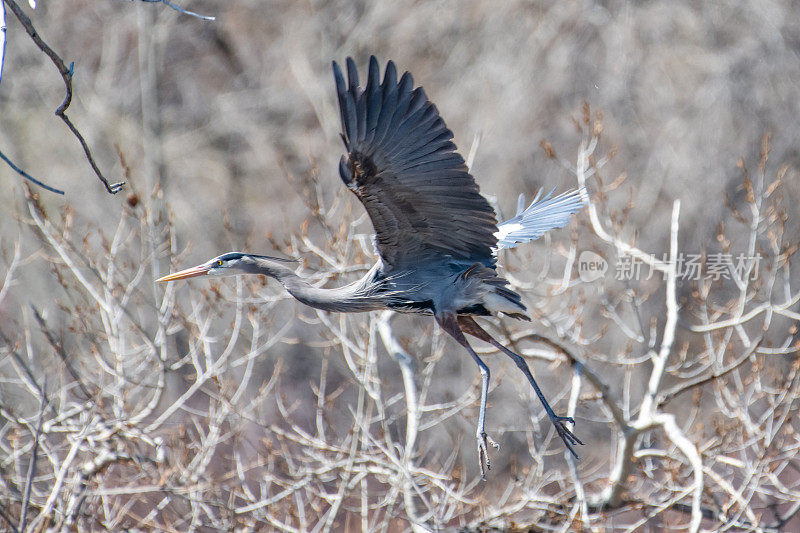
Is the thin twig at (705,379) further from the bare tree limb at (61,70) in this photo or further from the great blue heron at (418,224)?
the bare tree limb at (61,70)

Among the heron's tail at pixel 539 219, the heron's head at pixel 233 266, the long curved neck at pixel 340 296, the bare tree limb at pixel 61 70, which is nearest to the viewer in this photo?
the bare tree limb at pixel 61 70

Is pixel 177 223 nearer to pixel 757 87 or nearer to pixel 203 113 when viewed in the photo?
pixel 203 113

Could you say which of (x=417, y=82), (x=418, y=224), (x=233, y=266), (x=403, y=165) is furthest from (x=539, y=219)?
(x=417, y=82)

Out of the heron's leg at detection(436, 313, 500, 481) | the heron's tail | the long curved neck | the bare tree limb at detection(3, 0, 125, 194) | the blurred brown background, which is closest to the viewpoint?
the bare tree limb at detection(3, 0, 125, 194)

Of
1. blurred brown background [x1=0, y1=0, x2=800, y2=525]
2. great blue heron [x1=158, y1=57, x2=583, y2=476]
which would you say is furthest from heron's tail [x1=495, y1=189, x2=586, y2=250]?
blurred brown background [x1=0, y1=0, x2=800, y2=525]

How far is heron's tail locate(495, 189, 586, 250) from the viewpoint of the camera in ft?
17.4

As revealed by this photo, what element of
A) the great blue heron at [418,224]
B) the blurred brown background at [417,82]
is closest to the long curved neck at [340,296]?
the great blue heron at [418,224]

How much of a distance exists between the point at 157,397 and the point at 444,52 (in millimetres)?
7153

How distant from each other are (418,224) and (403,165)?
541 millimetres

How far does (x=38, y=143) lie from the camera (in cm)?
1334

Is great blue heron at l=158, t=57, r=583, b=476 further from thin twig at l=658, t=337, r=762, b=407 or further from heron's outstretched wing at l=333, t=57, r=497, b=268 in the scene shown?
thin twig at l=658, t=337, r=762, b=407

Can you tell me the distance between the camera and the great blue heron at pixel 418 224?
4.04m

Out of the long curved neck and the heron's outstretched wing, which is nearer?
the heron's outstretched wing

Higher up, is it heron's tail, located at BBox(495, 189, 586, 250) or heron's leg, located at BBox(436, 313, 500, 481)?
heron's tail, located at BBox(495, 189, 586, 250)
